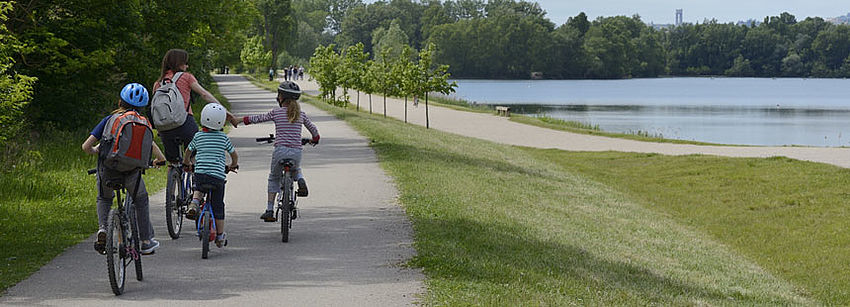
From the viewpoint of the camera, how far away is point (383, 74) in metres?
52.7

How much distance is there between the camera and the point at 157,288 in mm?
7559

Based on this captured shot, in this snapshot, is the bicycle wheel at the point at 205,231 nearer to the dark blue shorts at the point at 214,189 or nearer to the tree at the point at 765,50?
the dark blue shorts at the point at 214,189

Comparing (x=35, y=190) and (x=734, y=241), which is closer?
(x=35, y=190)

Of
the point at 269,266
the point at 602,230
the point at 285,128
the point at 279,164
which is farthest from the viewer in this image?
the point at 602,230

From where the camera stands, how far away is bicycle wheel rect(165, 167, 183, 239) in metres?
9.70

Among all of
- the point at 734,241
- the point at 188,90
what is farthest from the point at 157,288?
the point at 734,241

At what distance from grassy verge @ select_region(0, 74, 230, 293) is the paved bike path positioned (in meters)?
0.27

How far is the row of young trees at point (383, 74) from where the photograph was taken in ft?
148

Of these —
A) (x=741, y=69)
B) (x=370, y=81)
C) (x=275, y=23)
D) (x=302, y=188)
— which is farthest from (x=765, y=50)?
(x=302, y=188)

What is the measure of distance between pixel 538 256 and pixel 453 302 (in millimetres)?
3122

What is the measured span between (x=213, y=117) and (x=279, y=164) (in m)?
1.27

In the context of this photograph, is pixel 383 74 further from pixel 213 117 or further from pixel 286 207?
pixel 213 117

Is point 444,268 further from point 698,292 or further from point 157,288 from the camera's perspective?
point 698,292

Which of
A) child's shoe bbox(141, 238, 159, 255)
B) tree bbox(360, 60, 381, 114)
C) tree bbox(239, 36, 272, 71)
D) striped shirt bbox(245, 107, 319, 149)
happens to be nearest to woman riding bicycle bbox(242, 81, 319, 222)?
striped shirt bbox(245, 107, 319, 149)
